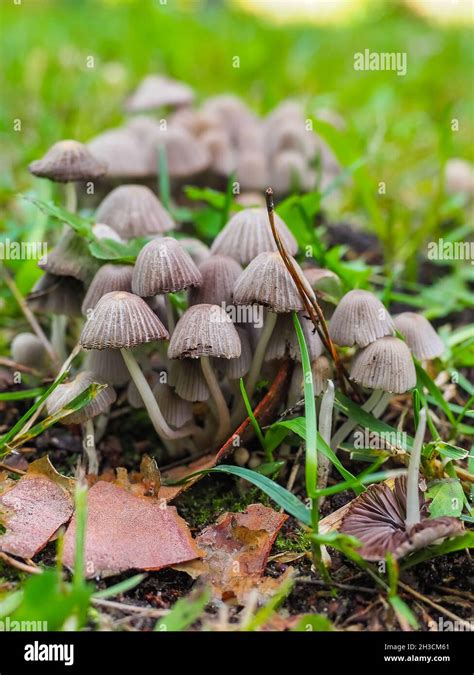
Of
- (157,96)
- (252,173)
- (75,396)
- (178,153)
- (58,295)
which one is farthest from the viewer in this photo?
(157,96)

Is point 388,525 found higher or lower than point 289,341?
lower

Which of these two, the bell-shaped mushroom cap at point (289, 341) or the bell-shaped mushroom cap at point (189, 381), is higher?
the bell-shaped mushroom cap at point (289, 341)

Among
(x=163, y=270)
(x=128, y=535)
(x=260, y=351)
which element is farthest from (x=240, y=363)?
(x=128, y=535)

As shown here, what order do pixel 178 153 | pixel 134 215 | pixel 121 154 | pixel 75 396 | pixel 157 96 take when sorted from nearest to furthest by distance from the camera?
pixel 75 396, pixel 134 215, pixel 121 154, pixel 178 153, pixel 157 96

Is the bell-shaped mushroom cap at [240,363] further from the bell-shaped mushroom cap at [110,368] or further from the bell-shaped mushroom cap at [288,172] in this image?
the bell-shaped mushroom cap at [288,172]

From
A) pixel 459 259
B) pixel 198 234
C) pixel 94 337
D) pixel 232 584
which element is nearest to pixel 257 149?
pixel 198 234

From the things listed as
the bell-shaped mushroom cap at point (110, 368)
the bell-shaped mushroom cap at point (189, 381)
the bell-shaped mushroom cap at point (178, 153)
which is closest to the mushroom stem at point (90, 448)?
the bell-shaped mushroom cap at point (110, 368)

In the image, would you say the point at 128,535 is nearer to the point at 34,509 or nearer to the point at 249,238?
the point at 34,509
